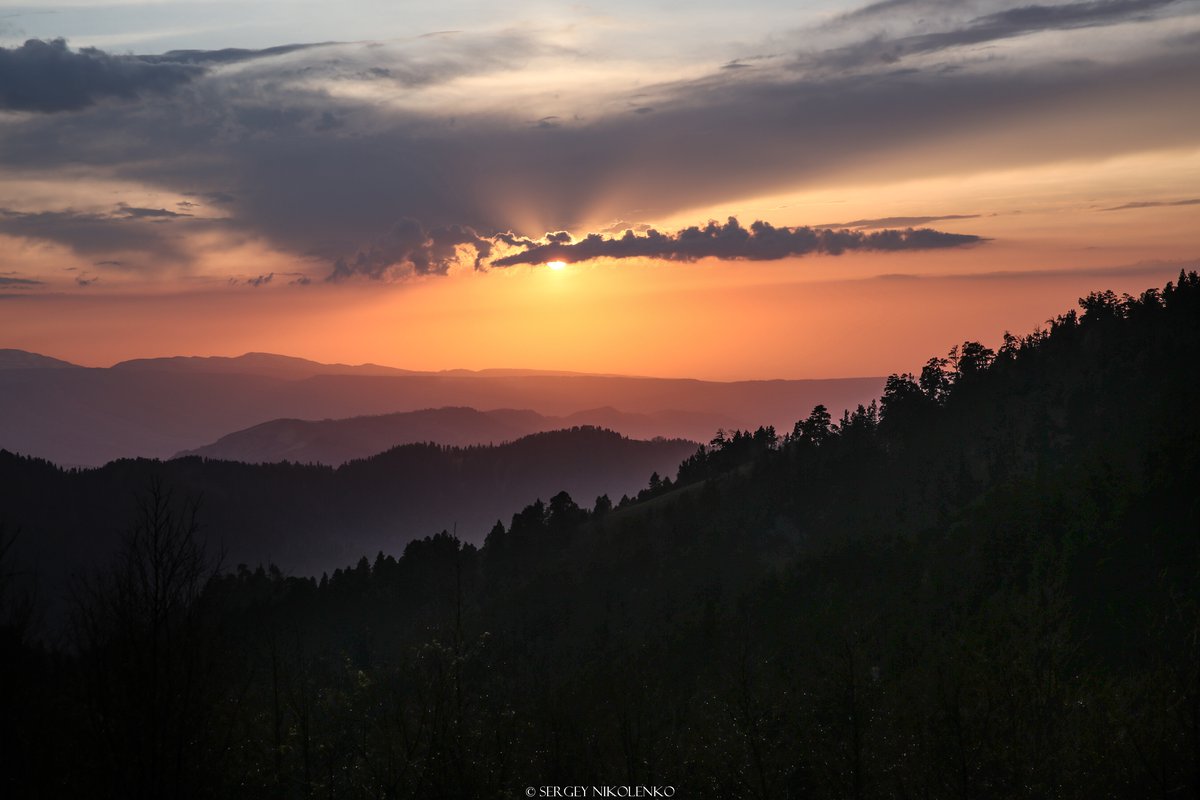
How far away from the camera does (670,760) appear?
79625 mm

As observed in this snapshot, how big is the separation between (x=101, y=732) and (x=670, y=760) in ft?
176

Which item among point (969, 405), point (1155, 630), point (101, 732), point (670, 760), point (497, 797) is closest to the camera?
point (101, 732)

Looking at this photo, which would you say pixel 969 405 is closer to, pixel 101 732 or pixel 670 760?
pixel 670 760

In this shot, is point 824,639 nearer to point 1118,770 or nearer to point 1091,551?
point 1091,551

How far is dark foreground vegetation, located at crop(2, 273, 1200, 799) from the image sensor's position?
43.2m

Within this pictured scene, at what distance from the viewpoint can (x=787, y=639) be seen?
5108 inches

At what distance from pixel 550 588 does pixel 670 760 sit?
104 m

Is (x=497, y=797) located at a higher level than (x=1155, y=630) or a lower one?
higher

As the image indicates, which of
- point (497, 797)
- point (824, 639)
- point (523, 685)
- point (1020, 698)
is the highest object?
point (497, 797)

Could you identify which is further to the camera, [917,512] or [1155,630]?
[917,512]

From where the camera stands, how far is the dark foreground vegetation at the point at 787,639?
142 feet

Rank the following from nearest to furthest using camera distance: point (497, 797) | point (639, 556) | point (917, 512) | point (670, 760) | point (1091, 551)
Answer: point (497, 797)
point (670, 760)
point (1091, 551)
point (917, 512)
point (639, 556)

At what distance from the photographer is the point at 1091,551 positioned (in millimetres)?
113250

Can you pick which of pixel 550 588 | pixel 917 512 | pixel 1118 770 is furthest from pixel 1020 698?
pixel 550 588
